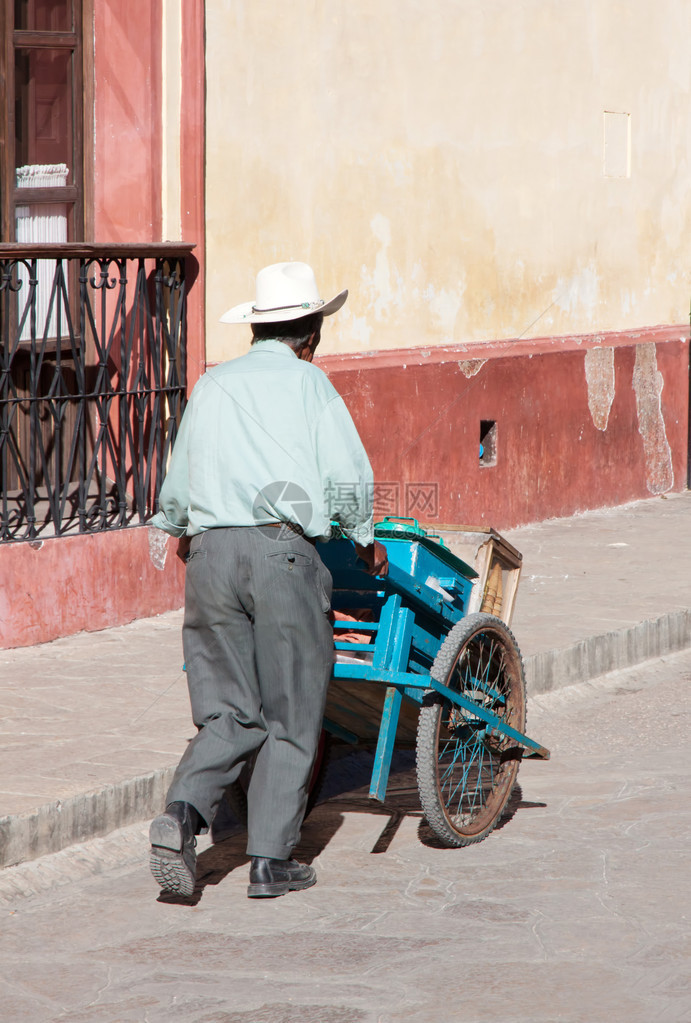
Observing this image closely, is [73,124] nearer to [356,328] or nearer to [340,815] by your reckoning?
[356,328]

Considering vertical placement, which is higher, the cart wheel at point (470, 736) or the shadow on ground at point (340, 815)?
the cart wheel at point (470, 736)

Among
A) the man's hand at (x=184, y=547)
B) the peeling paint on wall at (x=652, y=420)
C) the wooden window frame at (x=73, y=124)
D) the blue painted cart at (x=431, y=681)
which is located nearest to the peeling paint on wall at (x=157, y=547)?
the wooden window frame at (x=73, y=124)

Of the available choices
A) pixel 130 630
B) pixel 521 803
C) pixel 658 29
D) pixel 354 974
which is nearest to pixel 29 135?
pixel 130 630

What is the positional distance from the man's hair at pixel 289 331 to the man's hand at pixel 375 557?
65cm

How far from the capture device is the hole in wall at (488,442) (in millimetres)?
10344

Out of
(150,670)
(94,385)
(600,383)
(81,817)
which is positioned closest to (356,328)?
(94,385)

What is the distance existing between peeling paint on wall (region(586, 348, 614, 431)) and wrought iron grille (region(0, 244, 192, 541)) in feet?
13.6

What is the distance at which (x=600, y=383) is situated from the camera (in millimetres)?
11344

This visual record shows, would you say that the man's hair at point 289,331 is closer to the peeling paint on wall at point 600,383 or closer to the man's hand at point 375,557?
the man's hand at point 375,557

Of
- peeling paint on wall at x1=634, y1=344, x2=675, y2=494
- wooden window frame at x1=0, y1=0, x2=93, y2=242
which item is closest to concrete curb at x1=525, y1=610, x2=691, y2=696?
wooden window frame at x1=0, y1=0, x2=93, y2=242

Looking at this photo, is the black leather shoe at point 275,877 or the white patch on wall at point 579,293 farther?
the white patch on wall at point 579,293

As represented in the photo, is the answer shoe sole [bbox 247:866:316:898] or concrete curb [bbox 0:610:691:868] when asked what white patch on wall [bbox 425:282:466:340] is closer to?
concrete curb [bbox 0:610:691:868]

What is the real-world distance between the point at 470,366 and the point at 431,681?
5.60 meters

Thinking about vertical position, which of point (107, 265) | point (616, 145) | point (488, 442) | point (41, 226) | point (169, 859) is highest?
point (616, 145)
